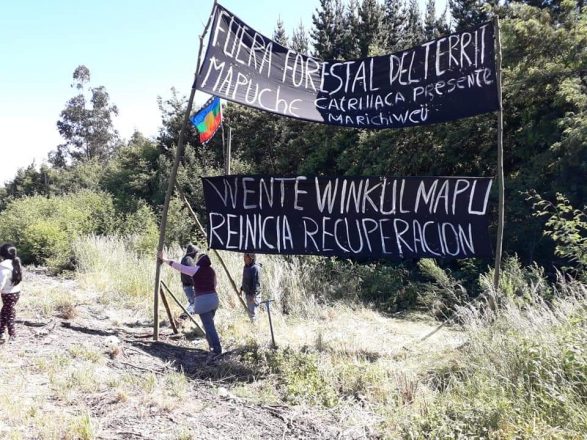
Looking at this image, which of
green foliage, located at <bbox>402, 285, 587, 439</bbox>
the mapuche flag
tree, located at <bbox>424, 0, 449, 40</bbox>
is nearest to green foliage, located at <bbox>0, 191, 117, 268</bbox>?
the mapuche flag

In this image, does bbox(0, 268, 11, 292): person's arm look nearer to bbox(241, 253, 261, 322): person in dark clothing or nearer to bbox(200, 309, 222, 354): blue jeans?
bbox(200, 309, 222, 354): blue jeans

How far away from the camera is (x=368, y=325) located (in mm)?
8328

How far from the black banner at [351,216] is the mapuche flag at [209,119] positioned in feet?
3.21

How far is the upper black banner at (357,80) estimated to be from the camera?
5.76 meters

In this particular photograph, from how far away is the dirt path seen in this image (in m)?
3.97

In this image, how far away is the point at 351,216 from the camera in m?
5.92

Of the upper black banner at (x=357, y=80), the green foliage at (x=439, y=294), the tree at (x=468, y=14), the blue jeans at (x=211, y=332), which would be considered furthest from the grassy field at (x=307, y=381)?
the tree at (x=468, y=14)

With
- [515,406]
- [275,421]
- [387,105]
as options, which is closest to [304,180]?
[387,105]

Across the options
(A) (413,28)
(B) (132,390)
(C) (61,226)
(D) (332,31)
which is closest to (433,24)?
(A) (413,28)

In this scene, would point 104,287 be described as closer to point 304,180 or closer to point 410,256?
point 304,180

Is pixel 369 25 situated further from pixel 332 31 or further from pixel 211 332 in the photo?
pixel 211 332

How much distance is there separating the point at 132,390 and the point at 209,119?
364cm

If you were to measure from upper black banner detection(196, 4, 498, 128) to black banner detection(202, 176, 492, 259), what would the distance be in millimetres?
814

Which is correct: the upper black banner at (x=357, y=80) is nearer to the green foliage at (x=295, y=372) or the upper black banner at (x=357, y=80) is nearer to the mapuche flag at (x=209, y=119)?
the mapuche flag at (x=209, y=119)
